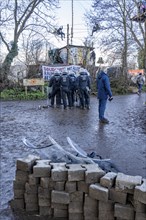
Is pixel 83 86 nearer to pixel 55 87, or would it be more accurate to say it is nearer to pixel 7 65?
pixel 55 87

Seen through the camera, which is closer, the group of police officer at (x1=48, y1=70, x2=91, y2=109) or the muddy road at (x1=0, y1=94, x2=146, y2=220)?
the muddy road at (x1=0, y1=94, x2=146, y2=220)

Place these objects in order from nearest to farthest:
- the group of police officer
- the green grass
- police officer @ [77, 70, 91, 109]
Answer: police officer @ [77, 70, 91, 109], the group of police officer, the green grass

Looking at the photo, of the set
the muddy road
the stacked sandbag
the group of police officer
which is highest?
the group of police officer

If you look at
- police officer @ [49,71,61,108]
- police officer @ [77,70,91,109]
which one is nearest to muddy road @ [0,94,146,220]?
police officer @ [77,70,91,109]

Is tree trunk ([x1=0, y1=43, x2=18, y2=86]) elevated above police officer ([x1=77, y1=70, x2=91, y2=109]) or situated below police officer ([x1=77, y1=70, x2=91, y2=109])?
above

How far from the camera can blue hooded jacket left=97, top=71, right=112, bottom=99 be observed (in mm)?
10234

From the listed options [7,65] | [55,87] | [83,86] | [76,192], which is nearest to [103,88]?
[83,86]

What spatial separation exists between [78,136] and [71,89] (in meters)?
6.64

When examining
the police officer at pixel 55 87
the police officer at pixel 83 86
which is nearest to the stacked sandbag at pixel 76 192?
the police officer at pixel 83 86

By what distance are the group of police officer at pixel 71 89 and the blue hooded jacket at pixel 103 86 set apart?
11.7ft

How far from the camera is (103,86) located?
34.0ft

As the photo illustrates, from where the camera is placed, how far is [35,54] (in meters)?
31.5

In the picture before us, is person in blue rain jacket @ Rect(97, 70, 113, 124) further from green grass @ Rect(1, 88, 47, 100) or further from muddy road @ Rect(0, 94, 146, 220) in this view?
green grass @ Rect(1, 88, 47, 100)

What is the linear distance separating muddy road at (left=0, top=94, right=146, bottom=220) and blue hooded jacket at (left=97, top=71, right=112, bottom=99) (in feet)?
3.12
